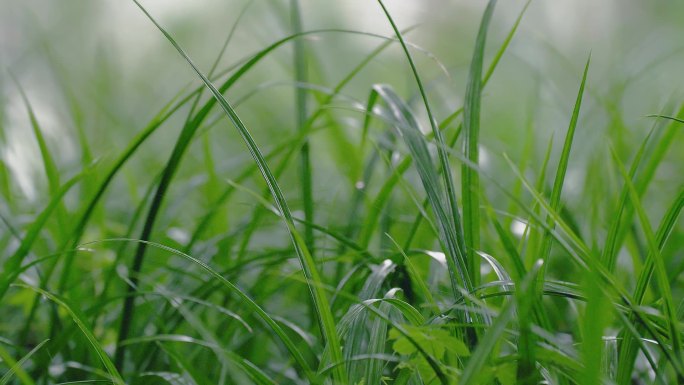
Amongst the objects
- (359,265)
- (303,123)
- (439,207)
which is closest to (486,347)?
(439,207)

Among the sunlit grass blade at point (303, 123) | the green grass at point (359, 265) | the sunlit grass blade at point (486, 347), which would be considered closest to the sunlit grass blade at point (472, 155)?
the green grass at point (359, 265)

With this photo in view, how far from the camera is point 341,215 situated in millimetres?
1639

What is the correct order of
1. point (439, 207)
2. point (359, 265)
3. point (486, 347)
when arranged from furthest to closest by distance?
1. point (359, 265)
2. point (439, 207)
3. point (486, 347)

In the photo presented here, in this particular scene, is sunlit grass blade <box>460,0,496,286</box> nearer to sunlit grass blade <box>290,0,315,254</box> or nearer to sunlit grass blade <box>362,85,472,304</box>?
sunlit grass blade <box>362,85,472,304</box>

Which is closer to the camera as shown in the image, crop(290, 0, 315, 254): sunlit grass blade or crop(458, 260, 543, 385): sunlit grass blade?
crop(458, 260, 543, 385): sunlit grass blade

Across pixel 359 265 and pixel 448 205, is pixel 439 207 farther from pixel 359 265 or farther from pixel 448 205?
pixel 359 265

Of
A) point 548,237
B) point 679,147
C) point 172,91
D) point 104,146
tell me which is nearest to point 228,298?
point 548,237

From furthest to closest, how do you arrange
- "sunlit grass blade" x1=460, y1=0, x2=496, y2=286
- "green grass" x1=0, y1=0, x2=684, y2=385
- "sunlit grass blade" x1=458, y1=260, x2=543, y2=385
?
1. "sunlit grass blade" x1=460, y1=0, x2=496, y2=286
2. "green grass" x1=0, y1=0, x2=684, y2=385
3. "sunlit grass blade" x1=458, y1=260, x2=543, y2=385

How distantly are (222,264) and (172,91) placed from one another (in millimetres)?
2427

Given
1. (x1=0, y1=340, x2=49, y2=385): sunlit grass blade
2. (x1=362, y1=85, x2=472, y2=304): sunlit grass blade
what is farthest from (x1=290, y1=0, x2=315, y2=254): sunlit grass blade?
(x1=0, y1=340, x2=49, y2=385): sunlit grass blade

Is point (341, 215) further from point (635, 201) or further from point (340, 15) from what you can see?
point (340, 15)

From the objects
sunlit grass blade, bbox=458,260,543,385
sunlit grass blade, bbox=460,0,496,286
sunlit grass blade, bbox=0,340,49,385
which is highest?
sunlit grass blade, bbox=460,0,496,286

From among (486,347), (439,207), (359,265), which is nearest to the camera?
(486,347)

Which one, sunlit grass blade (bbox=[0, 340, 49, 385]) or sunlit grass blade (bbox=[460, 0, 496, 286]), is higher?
sunlit grass blade (bbox=[460, 0, 496, 286])
